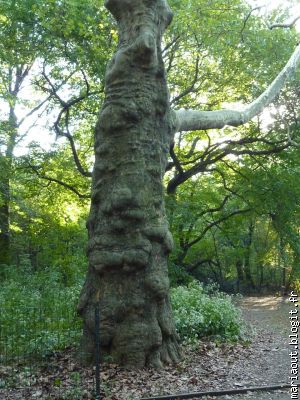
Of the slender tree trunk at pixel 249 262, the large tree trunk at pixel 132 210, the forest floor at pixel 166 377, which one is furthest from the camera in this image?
the slender tree trunk at pixel 249 262

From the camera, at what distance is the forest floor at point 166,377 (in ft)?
15.9

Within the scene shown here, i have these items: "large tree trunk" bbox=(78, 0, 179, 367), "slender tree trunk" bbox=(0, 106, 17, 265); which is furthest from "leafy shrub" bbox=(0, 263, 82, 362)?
"slender tree trunk" bbox=(0, 106, 17, 265)

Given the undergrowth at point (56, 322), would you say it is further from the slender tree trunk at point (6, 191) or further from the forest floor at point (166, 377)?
the slender tree trunk at point (6, 191)

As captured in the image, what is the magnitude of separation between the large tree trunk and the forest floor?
294 millimetres

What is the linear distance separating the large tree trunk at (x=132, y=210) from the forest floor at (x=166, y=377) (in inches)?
11.6

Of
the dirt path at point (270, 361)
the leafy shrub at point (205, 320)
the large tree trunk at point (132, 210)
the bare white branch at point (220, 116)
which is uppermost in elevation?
the bare white branch at point (220, 116)

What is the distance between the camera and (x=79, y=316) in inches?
248

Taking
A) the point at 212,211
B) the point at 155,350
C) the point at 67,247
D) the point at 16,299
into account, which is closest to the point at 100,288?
the point at 155,350

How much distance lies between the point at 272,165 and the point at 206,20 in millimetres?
6503

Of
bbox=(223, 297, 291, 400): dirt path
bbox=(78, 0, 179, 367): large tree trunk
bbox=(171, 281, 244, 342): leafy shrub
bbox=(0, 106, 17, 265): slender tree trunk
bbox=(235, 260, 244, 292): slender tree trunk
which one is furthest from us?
bbox=(235, 260, 244, 292): slender tree trunk

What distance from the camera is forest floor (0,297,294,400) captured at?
4859mm

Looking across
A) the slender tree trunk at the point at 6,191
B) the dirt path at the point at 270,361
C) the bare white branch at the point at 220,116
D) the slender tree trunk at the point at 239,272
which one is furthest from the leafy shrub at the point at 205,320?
the slender tree trunk at the point at 239,272

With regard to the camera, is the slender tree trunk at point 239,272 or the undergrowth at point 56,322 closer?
the undergrowth at point 56,322

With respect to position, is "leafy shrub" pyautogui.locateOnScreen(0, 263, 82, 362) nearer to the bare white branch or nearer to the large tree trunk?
the large tree trunk
